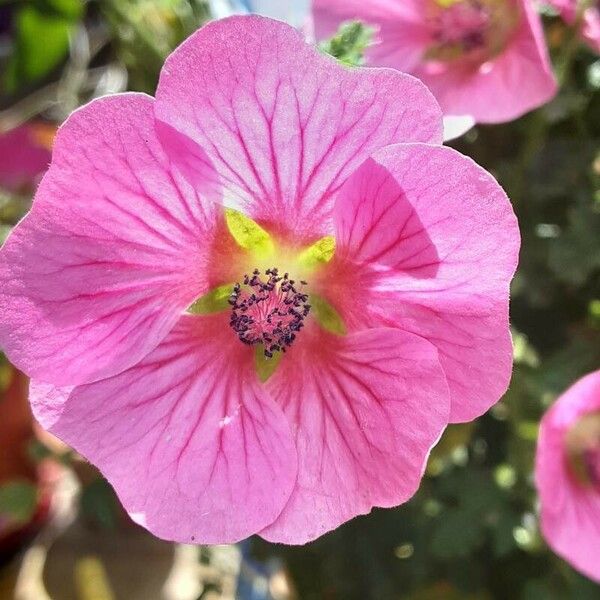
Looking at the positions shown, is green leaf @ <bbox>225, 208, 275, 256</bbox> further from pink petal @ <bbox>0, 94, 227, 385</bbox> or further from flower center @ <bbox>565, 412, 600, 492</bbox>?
flower center @ <bbox>565, 412, 600, 492</bbox>

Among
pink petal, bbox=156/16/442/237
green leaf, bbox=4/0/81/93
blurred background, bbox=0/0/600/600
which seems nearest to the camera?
pink petal, bbox=156/16/442/237

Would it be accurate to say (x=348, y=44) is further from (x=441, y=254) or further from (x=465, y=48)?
(x=465, y=48)

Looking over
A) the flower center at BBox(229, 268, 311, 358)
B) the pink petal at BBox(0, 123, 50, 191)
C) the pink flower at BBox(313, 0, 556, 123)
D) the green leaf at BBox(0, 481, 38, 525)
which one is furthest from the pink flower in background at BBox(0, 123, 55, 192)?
the flower center at BBox(229, 268, 311, 358)

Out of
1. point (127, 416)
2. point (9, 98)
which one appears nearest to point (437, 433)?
point (127, 416)

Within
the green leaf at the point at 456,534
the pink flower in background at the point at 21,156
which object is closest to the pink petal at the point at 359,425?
the green leaf at the point at 456,534

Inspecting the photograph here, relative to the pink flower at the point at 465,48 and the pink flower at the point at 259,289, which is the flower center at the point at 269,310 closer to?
the pink flower at the point at 259,289

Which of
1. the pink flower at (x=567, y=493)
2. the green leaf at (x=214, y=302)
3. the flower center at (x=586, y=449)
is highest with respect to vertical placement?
the green leaf at (x=214, y=302)

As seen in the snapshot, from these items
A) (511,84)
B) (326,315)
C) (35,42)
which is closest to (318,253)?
(326,315)

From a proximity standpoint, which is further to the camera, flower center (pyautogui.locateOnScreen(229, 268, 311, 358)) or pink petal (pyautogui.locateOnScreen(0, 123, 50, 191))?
pink petal (pyautogui.locateOnScreen(0, 123, 50, 191))
